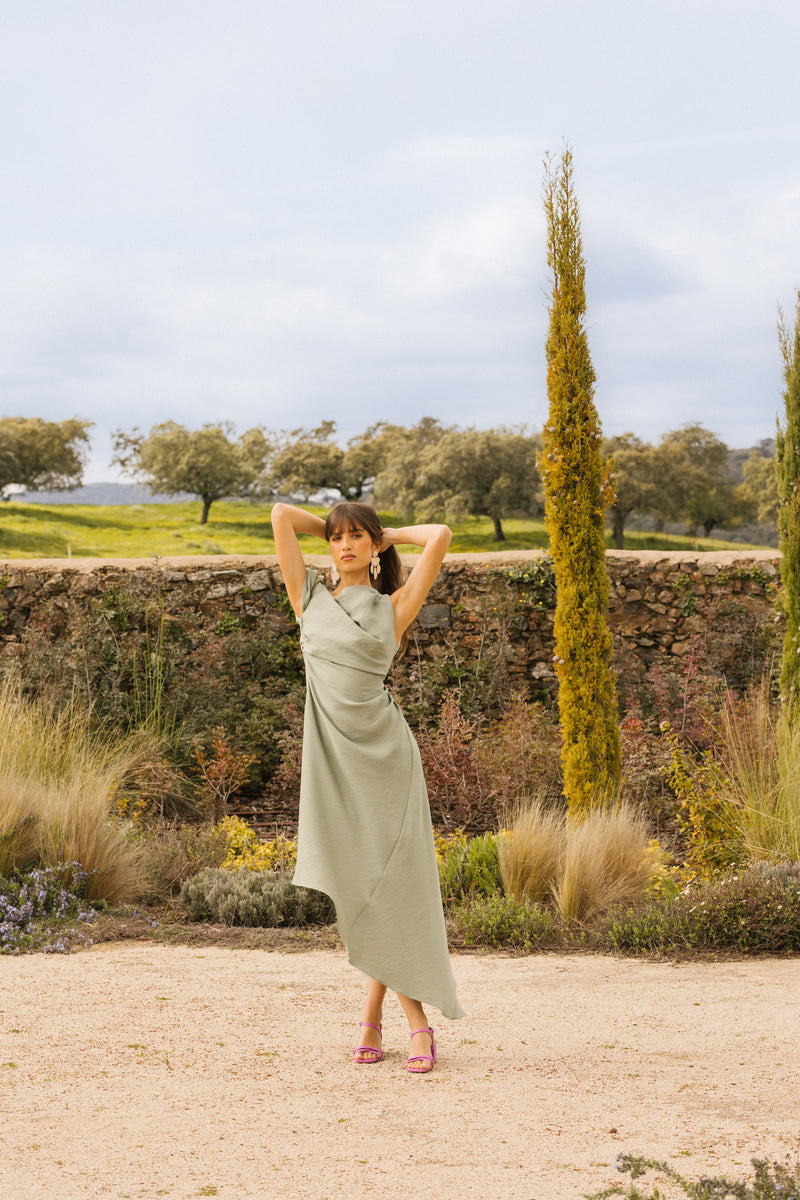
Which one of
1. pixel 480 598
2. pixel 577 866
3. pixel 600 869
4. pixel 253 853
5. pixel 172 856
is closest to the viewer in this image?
pixel 577 866

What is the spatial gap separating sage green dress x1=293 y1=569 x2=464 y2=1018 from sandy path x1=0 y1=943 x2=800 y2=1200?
388mm

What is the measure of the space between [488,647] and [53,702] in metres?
3.56

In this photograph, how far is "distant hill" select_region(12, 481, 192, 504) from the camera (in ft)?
129

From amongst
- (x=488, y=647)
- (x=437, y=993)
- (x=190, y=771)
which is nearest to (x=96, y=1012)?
(x=437, y=993)

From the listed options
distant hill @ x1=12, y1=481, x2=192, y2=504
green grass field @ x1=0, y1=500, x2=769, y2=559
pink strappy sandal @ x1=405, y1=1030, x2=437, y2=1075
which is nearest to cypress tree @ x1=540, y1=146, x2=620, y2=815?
pink strappy sandal @ x1=405, y1=1030, x2=437, y2=1075

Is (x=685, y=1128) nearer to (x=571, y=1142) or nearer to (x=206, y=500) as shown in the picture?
(x=571, y=1142)

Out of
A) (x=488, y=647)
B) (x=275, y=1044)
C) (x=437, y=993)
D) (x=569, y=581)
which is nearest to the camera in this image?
(x=437, y=993)

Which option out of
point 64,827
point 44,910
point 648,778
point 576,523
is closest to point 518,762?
point 648,778

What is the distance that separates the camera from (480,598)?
8875 millimetres

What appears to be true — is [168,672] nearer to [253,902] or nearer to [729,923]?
[253,902]

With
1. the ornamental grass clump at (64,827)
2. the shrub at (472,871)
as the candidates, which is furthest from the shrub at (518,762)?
the ornamental grass clump at (64,827)

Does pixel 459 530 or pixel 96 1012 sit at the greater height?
pixel 459 530

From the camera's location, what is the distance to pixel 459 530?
33094 millimetres

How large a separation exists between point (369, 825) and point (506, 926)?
190 centimetres
